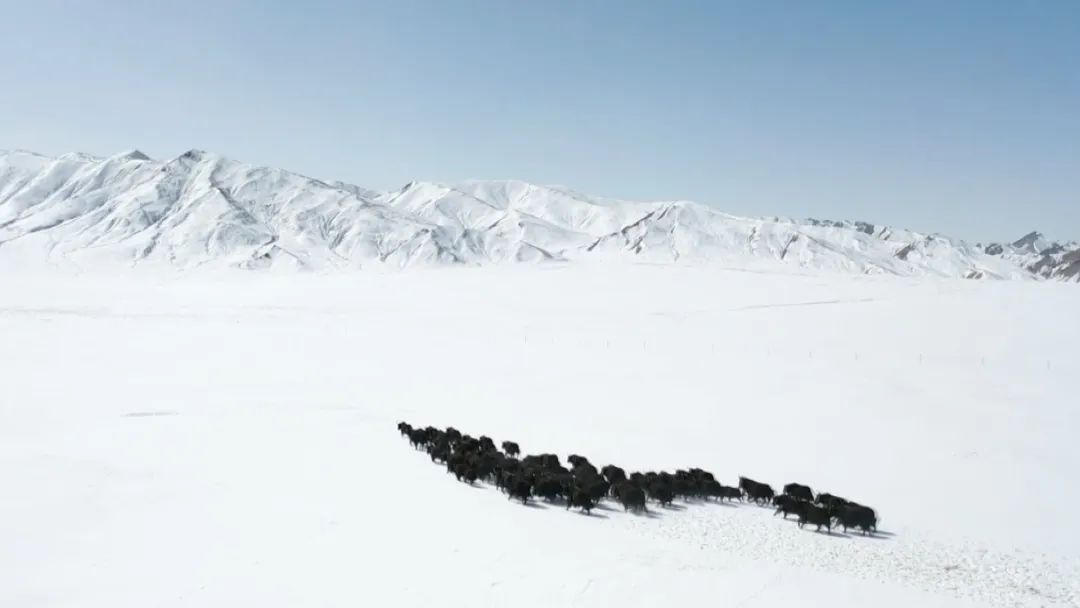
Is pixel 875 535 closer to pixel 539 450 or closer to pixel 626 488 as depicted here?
pixel 626 488

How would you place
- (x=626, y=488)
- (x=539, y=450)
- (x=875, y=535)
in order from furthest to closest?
(x=539, y=450) → (x=626, y=488) → (x=875, y=535)

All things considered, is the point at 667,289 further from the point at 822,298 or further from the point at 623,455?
the point at 623,455

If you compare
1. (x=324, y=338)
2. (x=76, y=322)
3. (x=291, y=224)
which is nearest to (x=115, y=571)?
(x=324, y=338)

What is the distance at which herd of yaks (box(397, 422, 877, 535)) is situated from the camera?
15.3 meters

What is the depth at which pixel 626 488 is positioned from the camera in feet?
53.6

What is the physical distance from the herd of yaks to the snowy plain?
501mm

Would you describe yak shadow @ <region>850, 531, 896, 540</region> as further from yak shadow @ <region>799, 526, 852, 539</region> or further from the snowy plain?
the snowy plain

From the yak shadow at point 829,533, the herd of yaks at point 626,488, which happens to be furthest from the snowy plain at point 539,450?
the herd of yaks at point 626,488

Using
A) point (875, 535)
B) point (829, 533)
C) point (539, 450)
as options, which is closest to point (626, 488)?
point (829, 533)

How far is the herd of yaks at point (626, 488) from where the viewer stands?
15312 millimetres

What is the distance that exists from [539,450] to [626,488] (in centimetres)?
716

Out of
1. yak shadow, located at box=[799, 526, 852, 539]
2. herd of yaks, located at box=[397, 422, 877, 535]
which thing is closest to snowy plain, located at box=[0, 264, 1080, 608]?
yak shadow, located at box=[799, 526, 852, 539]

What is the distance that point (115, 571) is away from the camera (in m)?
10.4

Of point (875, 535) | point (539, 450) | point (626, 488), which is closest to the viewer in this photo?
point (875, 535)
